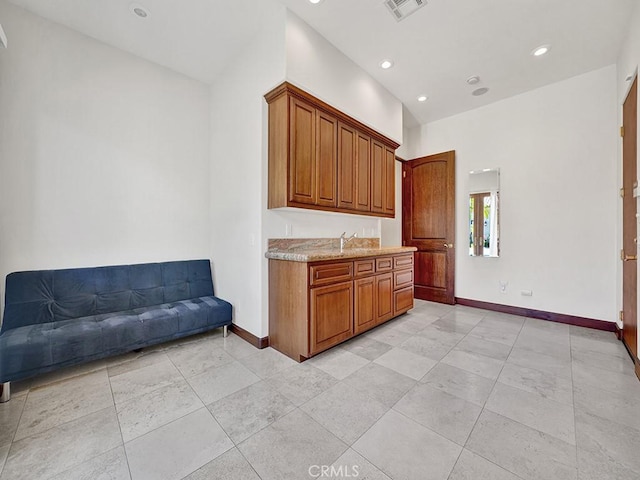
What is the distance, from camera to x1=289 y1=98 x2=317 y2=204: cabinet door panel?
8.52ft

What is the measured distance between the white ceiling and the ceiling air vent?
→ 0.25ft

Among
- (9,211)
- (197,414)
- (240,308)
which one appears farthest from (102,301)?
(197,414)

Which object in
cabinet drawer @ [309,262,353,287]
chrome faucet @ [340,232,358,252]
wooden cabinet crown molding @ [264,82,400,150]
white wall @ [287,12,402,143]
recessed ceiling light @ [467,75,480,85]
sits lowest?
cabinet drawer @ [309,262,353,287]

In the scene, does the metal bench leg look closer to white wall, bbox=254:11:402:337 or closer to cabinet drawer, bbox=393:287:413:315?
white wall, bbox=254:11:402:337

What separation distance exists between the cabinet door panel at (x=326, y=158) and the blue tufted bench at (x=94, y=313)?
1.71 metres

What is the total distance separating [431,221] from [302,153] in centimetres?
302

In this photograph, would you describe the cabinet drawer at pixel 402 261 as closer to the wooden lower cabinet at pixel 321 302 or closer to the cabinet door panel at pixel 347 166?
the wooden lower cabinet at pixel 321 302

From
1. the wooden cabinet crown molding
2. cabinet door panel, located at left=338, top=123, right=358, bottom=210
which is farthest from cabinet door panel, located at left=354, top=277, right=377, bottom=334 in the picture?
the wooden cabinet crown molding

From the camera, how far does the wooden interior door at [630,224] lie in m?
2.44

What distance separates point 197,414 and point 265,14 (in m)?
3.46

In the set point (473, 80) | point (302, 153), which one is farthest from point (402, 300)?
point (473, 80)

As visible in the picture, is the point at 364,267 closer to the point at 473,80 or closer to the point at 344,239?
the point at 344,239

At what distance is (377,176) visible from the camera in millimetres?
3766

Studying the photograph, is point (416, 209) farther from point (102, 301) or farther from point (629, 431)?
point (102, 301)
